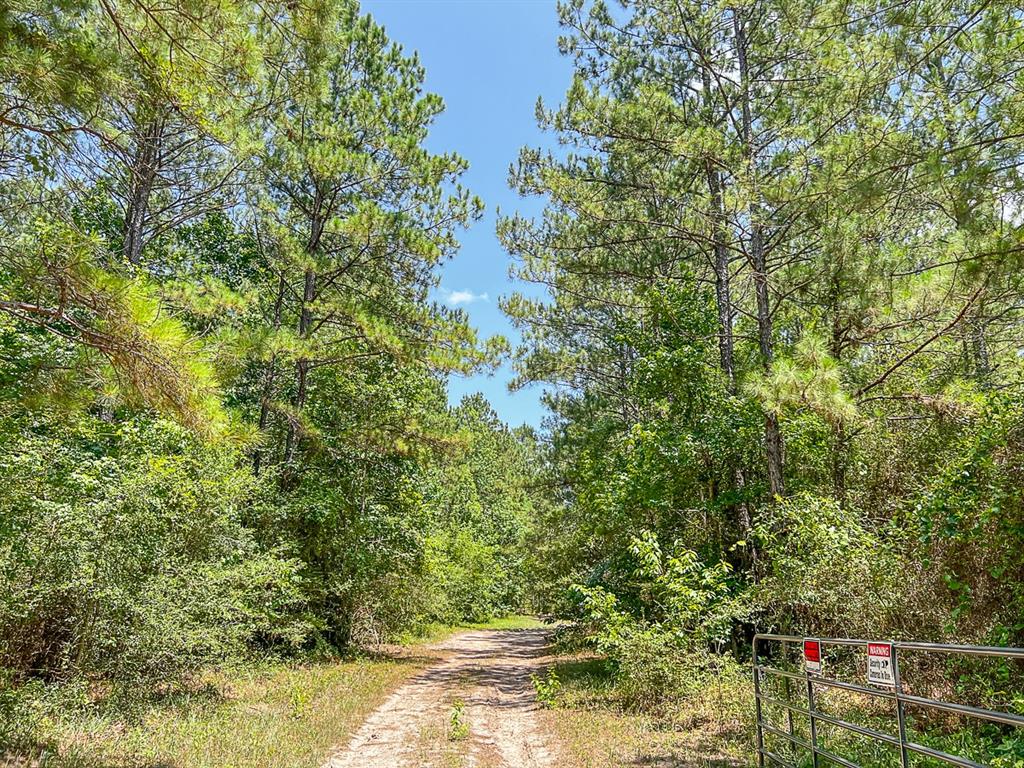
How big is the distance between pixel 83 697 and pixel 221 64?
631cm

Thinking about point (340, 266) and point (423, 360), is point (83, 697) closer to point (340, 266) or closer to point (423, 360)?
point (423, 360)

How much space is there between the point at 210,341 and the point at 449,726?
19.0 feet

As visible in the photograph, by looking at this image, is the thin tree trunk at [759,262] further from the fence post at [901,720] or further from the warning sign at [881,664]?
the fence post at [901,720]

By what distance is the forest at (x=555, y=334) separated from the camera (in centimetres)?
473

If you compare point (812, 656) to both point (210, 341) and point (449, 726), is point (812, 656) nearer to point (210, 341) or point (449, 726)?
point (449, 726)

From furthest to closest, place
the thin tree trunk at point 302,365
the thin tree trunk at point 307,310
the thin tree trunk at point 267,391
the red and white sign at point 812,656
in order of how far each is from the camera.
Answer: the thin tree trunk at point 307,310 → the thin tree trunk at point 302,365 → the thin tree trunk at point 267,391 → the red and white sign at point 812,656

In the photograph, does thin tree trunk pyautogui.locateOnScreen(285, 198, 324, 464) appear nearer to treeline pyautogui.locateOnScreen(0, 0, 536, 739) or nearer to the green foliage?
treeline pyautogui.locateOnScreen(0, 0, 536, 739)

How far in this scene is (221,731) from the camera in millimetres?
6516

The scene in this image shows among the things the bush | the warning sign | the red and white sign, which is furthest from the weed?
the warning sign

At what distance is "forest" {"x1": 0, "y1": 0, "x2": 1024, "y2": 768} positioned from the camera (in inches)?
186

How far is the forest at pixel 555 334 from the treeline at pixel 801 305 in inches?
2.1

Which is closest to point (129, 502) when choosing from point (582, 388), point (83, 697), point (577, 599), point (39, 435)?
point (39, 435)

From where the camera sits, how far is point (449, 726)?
7.82 m

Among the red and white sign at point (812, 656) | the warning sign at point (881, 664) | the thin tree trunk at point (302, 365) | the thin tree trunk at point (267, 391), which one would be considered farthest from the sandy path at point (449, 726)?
the thin tree trunk at point (267, 391)
